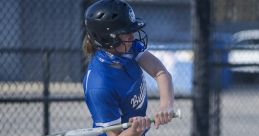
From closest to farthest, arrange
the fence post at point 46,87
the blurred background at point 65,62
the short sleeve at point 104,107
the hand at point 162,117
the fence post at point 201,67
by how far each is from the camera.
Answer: the hand at point 162,117, the short sleeve at point 104,107, the fence post at point 46,87, the blurred background at point 65,62, the fence post at point 201,67

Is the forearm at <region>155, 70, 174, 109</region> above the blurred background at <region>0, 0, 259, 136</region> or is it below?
above

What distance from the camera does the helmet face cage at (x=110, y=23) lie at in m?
4.28

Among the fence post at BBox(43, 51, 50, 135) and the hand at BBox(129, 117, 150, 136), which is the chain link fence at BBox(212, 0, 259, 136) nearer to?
the fence post at BBox(43, 51, 50, 135)

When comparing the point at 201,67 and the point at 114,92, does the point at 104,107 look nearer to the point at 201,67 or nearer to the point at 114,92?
the point at 114,92

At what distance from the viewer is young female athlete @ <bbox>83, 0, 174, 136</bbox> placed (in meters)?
4.27

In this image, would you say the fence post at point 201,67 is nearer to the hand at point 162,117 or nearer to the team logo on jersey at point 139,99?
the team logo on jersey at point 139,99

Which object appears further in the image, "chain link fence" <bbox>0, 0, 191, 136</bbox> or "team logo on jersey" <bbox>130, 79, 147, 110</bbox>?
"chain link fence" <bbox>0, 0, 191, 136</bbox>

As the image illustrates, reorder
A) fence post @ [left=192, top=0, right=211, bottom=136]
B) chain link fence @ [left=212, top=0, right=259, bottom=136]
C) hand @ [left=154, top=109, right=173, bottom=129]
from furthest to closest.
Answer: chain link fence @ [left=212, top=0, right=259, bottom=136], fence post @ [left=192, top=0, right=211, bottom=136], hand @ [left=154, top=109, right=173, bottom=129]

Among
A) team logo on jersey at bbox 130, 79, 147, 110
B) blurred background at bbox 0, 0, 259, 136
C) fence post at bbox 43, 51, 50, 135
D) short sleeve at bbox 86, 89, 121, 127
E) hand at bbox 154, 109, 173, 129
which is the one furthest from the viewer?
blurred background at bbox 0, 0, 259, 136

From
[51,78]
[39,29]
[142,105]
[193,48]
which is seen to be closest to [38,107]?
[51,78]

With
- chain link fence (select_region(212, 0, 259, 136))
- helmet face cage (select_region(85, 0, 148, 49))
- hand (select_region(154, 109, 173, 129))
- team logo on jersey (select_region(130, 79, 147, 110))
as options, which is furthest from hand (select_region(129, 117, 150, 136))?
chain link fence (select_region(212, 0, 259, 136))

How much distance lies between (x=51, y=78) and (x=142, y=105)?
2.58 m

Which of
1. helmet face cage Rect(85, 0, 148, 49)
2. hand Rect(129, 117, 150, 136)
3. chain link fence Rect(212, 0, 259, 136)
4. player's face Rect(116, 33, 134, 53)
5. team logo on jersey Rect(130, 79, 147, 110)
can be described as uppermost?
helmet face cage Rect(85, 0, 148, 49)

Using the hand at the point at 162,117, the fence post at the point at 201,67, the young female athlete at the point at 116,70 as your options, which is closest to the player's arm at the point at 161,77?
the young female athlete at the point at 116,70
